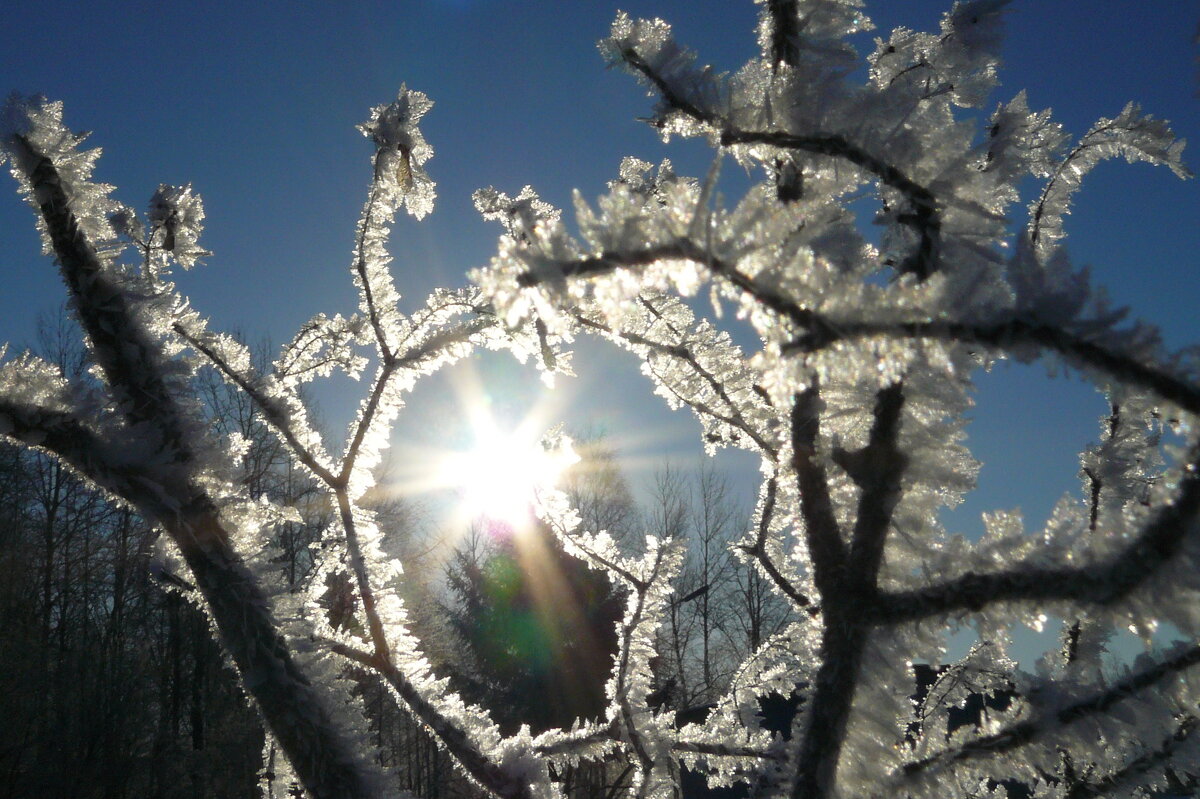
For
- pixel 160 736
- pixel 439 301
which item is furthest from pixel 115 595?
pixel 439 301

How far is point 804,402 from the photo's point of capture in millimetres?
948

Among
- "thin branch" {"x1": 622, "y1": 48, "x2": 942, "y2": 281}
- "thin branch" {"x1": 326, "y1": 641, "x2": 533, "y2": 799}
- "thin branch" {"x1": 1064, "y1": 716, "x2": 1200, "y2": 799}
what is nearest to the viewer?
"thin branch" {"x1": 622, "y1": 48, "x2": 942, "y2": 281}

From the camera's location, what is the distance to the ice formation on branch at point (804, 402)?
1.85 feet

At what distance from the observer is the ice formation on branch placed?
0.56 metres

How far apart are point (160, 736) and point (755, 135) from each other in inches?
705

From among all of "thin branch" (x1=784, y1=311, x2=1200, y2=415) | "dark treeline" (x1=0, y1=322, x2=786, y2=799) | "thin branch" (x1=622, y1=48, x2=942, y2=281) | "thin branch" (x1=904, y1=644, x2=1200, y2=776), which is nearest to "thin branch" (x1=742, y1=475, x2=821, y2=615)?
"thin branch" (x1=904, y1=644, x2=1200, y2=776)

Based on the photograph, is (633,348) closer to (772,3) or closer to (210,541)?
(772,3)

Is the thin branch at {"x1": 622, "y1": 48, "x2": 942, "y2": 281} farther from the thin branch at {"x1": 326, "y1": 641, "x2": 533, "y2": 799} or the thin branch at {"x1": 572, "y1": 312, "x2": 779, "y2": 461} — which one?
the thin branch at {"x1": 326, "y1": 641, "x2": 533, "y2": 799}

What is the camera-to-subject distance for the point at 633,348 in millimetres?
1546

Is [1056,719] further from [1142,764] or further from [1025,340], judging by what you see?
[1025,340]

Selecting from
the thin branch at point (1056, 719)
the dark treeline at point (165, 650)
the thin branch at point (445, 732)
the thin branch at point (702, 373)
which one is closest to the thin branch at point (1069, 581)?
the thin branch at point (1056, 719)

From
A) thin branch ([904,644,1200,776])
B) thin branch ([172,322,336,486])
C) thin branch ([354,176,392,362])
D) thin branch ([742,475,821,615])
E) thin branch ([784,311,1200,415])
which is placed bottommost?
thin branch ([904,644,1200,776])

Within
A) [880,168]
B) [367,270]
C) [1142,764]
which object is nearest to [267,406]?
[367,270]

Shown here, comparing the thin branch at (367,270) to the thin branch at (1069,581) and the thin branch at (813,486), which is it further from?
the thin branch at (1069,581)
